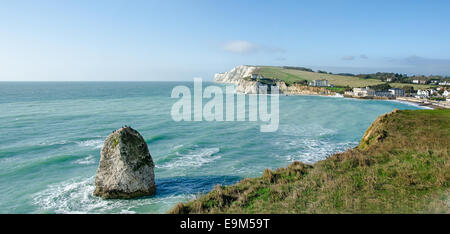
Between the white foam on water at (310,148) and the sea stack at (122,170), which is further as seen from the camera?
the white foam on water at (310,148)

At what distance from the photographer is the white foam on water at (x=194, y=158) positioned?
21375 millimetres

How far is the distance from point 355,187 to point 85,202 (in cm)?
1416

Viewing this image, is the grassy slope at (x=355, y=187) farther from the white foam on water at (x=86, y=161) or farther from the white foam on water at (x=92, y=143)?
the white foam on water at (x=92, y=143)

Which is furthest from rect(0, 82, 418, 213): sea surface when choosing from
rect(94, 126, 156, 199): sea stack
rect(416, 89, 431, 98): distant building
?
rect(416, 89, 431, 98): distant building

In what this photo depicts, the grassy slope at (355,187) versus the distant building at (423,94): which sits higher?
the distant building at (423,94)

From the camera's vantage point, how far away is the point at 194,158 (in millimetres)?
23266

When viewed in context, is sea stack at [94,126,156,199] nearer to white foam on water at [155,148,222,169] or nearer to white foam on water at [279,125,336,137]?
white foam on water at [155,148,222,169]

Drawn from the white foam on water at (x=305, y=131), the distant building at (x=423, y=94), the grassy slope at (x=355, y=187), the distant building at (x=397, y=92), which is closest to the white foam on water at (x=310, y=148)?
the white foam on water at (x=305, y=131)

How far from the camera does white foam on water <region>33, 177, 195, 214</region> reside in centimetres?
1381

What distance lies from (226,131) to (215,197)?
24.3 m

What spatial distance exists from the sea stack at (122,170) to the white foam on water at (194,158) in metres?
5.42

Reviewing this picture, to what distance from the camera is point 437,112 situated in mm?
27219

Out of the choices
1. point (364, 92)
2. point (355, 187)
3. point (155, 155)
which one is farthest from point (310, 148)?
point (364, 92)
